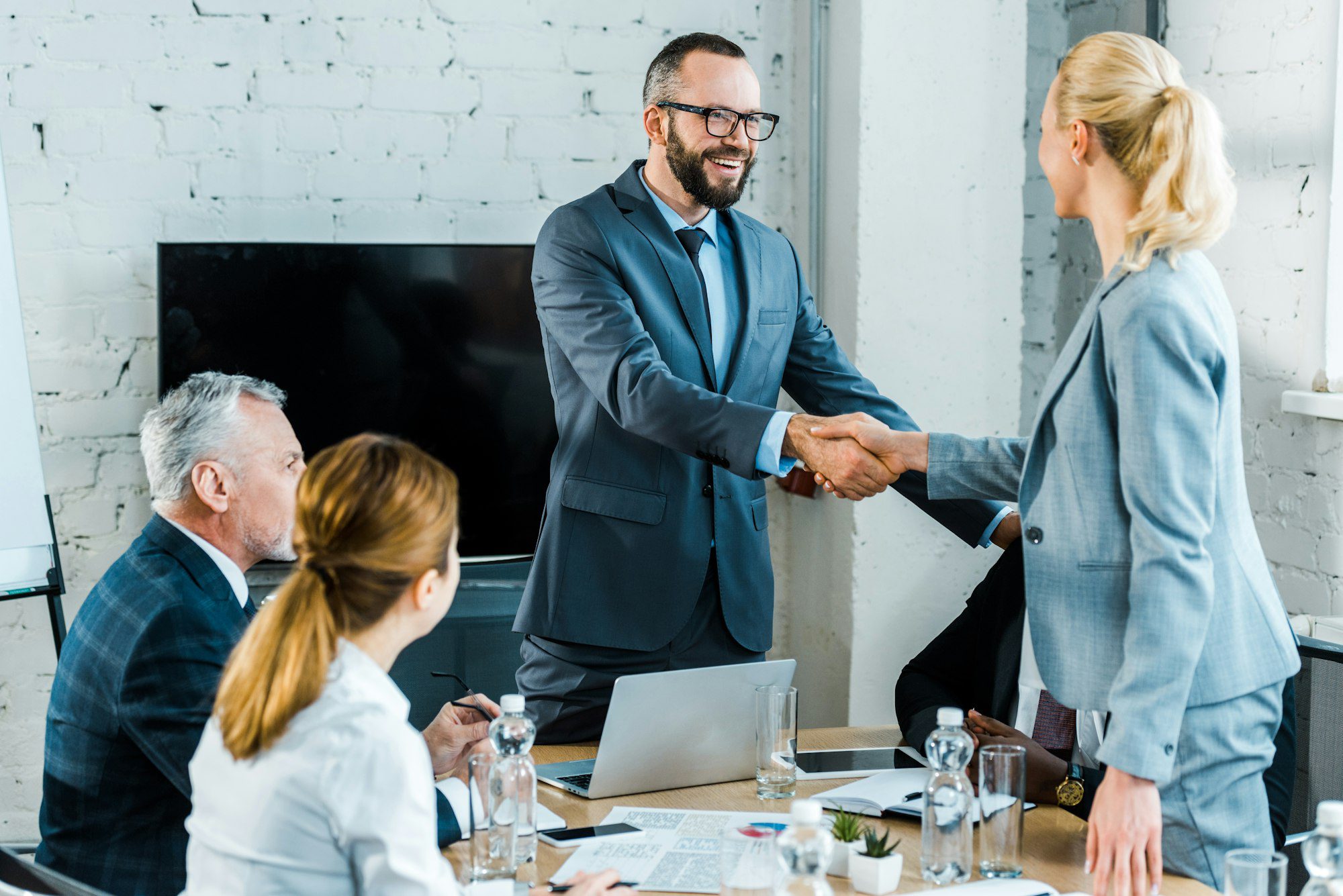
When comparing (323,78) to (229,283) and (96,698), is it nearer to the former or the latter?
(229,283)

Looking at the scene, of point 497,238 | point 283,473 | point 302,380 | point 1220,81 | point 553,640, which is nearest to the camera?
point 283,473

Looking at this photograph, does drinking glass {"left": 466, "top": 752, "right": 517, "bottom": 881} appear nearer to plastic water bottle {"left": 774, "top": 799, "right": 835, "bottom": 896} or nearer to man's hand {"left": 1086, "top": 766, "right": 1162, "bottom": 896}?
plastic water bottle {"left": 774, "top": 799, "right": 835, "bottom": 896}

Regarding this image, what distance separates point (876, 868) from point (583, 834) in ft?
Result: 1.12

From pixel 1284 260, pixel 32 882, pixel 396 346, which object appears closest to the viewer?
pixel 32 882

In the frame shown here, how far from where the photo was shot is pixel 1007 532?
2002 mm

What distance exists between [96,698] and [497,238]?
1.81 m

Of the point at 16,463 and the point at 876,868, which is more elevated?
the point at 16,463

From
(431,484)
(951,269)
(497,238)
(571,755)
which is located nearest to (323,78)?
(497,238)

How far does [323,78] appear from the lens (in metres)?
2.89

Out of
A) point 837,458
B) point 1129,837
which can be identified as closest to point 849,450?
point 837,458

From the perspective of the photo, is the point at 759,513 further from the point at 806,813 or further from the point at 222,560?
the point at 806,813

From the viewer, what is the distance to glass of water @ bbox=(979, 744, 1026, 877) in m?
1.30

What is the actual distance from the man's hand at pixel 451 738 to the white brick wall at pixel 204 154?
62.5 inches

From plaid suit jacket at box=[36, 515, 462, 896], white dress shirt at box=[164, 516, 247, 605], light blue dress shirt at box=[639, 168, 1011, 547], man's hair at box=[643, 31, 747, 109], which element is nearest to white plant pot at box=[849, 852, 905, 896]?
plaid suit jacket at box=[36, 515, 462, 896]
